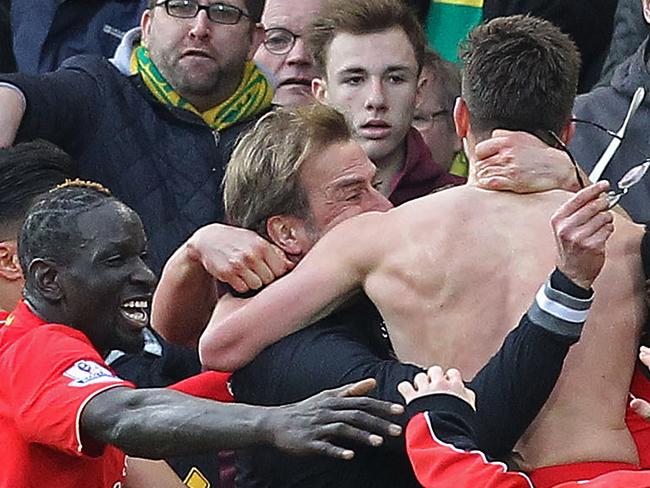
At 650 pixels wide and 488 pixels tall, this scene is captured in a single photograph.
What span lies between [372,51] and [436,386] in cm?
246

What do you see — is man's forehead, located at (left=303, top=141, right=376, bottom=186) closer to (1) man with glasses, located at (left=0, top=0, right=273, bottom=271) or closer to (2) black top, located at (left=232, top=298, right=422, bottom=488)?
(2) black top, located at (left=232, top=298, right=422, bottom=488)

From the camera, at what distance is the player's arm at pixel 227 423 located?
369 centimetres

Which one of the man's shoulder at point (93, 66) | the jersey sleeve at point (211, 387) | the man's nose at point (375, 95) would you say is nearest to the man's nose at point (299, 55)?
the man's nose at point (375, 95)

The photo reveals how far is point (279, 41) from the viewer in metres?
6.76

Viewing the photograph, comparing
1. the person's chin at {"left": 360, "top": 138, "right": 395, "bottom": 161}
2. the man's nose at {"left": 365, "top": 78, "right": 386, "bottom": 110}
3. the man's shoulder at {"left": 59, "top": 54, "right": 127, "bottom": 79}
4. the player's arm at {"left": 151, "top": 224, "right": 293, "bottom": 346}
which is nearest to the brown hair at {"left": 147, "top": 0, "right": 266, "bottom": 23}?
the man's shoulder at {"left": 59, "top": 54, "right": 127, "bottom": 79}

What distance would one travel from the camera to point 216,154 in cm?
624

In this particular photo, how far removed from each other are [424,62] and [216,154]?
31.8 inches

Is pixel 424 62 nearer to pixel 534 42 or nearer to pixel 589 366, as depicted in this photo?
pixel 534 42

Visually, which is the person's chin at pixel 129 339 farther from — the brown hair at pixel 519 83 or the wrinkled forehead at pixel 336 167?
the brown hair at pixel 519 83

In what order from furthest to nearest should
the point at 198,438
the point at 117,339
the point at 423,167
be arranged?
the point at 423,167 < the point at 117,339 < the point at 198,438

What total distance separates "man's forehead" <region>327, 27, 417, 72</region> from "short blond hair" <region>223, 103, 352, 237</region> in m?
1.51

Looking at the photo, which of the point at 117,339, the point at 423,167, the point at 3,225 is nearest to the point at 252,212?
the point at 117,339

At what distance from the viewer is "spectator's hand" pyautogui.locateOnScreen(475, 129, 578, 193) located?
4.37 metres

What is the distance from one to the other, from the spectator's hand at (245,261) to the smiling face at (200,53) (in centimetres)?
174
